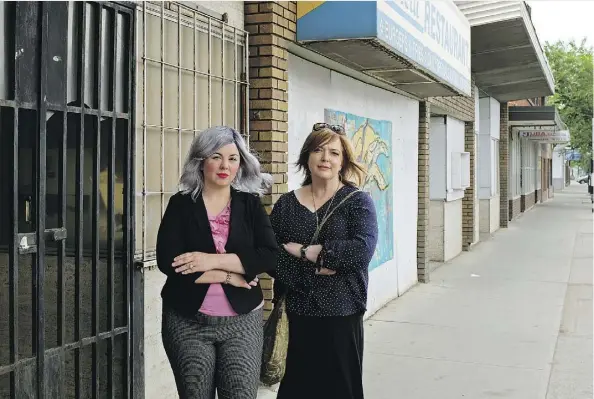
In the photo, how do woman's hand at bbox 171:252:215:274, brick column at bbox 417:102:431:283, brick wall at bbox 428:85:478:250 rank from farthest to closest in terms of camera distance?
brick wall at bbox 428:85:478:250, brick column at bbox 417:102:431:283, woman's hand at bbox 171:252:215:274

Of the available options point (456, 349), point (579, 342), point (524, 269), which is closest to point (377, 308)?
point (456, 349)

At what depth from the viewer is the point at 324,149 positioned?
10.7 ft

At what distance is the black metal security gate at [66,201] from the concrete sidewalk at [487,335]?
164 centimetres

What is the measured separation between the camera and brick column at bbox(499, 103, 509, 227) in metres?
19.9

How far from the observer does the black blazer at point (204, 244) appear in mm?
2873

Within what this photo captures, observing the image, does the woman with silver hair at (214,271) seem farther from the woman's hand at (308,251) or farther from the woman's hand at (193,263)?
the woman's hand at (308,251)

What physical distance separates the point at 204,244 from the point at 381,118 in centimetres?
563

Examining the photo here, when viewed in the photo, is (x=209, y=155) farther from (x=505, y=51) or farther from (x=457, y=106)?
(x=505, y=51)

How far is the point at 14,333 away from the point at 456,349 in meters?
4.29

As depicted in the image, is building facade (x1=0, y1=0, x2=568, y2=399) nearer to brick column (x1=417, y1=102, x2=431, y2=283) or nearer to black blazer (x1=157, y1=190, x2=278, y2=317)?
black blazer (x1=157, y1=190, x2=278, y2=317)

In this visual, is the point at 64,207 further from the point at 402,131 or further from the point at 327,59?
the point at 402,131

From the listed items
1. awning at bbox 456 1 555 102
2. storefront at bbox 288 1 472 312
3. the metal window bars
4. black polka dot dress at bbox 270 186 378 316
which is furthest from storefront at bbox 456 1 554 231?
black polka dot dress at bbox 270 186 378 316

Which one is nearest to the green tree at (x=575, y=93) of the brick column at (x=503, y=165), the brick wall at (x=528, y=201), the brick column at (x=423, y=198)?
the brick wall at (x=528, y=201)

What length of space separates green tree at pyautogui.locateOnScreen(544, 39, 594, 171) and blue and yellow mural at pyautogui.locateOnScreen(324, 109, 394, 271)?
34.0m
